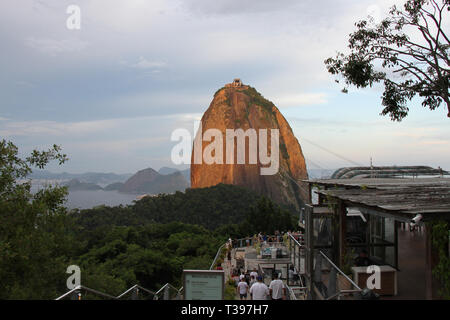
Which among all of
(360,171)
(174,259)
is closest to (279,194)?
(174,259)

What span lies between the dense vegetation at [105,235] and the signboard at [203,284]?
4.24 metres

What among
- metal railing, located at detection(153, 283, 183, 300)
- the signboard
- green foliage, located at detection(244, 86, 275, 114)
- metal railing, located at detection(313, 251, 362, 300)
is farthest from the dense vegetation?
green foliage, located at detection(244, 86, 275, 114)

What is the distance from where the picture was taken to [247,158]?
240ft

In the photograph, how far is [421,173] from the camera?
2042 cm

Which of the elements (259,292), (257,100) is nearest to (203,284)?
(259,292)

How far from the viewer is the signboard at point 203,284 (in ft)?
19.4

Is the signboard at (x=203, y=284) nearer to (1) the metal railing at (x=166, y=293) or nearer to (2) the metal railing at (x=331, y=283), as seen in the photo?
(1) the metal railing at (x=166, y=293)

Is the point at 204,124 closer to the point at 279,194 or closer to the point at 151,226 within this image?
the point at 279,194

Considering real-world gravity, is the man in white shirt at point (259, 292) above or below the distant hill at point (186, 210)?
above

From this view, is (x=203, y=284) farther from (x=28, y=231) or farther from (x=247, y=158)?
(x=247, y=158)

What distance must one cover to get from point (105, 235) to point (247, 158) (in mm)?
40065

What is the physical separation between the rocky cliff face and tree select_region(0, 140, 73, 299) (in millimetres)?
60844

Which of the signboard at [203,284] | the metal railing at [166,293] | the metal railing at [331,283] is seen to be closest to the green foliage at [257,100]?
the metal railing at [331,283]
